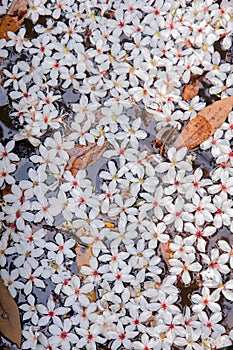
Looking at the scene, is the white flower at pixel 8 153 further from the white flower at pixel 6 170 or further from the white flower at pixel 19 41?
the white flower at pixel 19 41

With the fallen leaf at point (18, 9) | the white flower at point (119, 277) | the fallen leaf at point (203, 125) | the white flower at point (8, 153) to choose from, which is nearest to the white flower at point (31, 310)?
the white flower at point (119, 277)

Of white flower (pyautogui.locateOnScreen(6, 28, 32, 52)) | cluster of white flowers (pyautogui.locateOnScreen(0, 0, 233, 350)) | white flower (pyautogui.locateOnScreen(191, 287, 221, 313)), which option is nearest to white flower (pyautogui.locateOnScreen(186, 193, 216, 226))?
cluster of white flowers (pyautogui.locateOnScreen(0, 0, 233, 350))

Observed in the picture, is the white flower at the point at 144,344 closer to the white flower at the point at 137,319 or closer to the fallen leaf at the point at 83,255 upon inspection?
the white flower at the point at 137,319

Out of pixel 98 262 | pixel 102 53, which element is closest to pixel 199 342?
pixel 98 262

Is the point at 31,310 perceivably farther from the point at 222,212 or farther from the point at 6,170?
the point at 222,212

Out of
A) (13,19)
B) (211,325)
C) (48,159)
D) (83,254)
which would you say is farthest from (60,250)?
(13,19)

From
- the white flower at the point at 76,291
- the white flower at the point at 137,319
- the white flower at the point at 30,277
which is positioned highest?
the white flower at the point at 30,277

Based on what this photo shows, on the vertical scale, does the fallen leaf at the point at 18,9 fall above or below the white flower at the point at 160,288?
above
